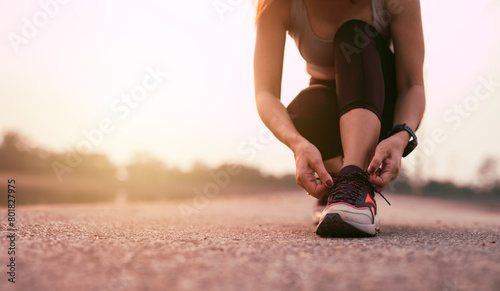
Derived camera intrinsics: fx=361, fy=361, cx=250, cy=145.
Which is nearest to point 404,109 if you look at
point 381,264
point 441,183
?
point 381,264

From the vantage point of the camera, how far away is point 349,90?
1442 millimetres

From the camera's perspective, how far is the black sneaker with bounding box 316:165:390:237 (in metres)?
1.20

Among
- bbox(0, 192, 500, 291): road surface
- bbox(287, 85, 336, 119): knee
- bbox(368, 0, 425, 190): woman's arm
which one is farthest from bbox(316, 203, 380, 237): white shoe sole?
bbox(287, 85, 336, 119): knee

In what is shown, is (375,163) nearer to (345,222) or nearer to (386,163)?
(386,163)

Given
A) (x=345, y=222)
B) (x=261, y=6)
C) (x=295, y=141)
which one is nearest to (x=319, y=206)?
(x=295, y=141)

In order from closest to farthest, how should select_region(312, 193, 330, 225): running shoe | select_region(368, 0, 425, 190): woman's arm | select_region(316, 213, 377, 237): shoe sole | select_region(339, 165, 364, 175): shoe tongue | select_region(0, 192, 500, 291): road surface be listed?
select_region(0, 192, 500, 291): road surface, select_region(316, 213, 377, 237): shoe sole, select_region(339, 165, 364, 175): shoe tongue, select_region(368, 0, 425, 190): woman's arm, select_region(312, 193, 330, 225): running shoe

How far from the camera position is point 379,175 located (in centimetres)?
131

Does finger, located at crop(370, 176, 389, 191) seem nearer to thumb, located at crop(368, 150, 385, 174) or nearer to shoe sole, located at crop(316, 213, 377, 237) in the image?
thumb, located at crop(368, 150, 385, 174)

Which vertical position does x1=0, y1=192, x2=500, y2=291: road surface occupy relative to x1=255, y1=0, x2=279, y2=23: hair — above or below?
below

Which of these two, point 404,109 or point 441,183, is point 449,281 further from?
point 441,183

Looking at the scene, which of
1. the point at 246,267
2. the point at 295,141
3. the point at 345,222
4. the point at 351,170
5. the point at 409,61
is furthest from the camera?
the point at 409,61

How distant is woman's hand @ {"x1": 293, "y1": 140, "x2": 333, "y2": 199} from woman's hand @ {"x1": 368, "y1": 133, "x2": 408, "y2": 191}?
160 millimetres

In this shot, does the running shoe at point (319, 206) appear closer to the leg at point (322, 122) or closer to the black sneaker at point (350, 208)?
the leg at point (322, 122)

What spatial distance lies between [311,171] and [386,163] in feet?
0.87
